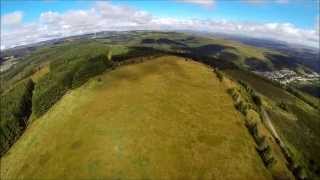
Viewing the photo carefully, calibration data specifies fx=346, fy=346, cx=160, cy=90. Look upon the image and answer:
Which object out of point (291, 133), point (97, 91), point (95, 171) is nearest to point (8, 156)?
point (97, 91)

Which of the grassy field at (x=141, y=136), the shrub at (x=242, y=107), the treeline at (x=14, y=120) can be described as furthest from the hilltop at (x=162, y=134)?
the treeline at (x=14, y=120)

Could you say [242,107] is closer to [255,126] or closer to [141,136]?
[255,126]

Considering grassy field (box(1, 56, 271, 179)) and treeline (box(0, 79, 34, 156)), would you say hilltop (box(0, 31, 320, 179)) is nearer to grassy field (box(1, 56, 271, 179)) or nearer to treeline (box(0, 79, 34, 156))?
grassy field (box(1, 56, 271, 179))

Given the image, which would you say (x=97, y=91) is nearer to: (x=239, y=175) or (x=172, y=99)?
(x=172, y=99)

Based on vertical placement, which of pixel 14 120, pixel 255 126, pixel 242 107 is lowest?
pixel 14 120

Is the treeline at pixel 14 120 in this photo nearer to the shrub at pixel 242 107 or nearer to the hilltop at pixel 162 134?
the hilltop at pixel 162 134

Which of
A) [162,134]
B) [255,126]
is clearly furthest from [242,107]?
[162,134]

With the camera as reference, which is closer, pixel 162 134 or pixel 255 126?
pixel 162 134

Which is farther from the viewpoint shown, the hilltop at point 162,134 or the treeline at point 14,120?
the treeline at point 14,120
